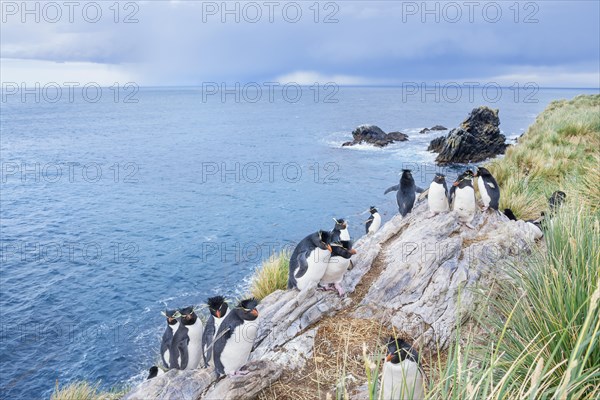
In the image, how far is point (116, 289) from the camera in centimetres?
2353

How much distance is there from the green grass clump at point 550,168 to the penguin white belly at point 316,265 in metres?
4.72

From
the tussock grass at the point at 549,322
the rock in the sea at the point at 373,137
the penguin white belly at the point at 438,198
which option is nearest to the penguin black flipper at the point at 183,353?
the tussock grass at the point at 549,322

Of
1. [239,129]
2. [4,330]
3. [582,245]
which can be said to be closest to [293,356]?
[582,245]

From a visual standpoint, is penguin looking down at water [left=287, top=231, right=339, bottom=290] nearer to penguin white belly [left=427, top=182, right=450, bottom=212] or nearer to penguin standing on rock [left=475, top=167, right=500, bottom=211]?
penguin white belly [left=427, top=182, right=450, bottom=212]

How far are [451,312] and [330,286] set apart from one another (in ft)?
7.19

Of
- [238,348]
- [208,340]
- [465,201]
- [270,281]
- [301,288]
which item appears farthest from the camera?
[270,281]

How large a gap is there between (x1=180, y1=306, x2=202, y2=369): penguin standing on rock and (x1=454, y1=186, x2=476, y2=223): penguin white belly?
602cm

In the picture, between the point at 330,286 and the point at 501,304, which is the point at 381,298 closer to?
the point at 330,286

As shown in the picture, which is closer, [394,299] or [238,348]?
[238,348]

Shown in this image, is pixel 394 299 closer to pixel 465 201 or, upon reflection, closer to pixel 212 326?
pixel 212 326

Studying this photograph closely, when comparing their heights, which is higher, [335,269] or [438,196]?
[438,196]

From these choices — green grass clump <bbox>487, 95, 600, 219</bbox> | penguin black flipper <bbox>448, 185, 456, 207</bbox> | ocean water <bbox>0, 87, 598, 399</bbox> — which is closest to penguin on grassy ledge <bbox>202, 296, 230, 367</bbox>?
penguin black flipper <bbox>448, 185, 456, 207</bbox>

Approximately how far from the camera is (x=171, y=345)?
7.73 meters

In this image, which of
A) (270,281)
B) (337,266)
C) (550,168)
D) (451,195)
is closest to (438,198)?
(451,195)
